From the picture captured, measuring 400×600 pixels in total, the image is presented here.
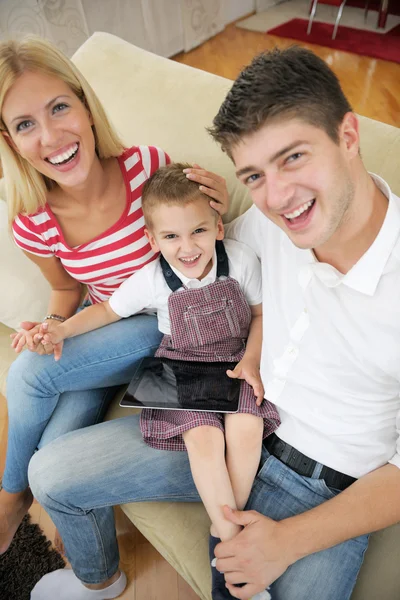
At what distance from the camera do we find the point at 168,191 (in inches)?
51.0

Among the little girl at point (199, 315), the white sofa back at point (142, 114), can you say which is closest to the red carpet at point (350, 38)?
the white sofa back at point (142, 114)

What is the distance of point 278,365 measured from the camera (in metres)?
1.16

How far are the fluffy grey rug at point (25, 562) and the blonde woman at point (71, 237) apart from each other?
0.10 metres

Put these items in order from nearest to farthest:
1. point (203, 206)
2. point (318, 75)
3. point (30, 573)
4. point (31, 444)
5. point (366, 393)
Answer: point (318, 75), point (366, 393), point (203, 206), point (31, 444), point (30, 573)

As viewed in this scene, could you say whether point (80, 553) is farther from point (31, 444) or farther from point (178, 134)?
point (178, 134)

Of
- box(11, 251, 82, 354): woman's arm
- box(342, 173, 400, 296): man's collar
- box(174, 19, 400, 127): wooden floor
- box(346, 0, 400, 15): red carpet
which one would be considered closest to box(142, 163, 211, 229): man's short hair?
box(11, 251, 82, 354): woman's arm

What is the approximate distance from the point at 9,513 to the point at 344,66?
3928mm

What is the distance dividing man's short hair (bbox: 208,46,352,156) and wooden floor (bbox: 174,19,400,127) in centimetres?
244

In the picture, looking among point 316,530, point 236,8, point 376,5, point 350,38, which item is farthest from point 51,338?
point 376,5

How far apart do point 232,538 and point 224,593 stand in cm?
11

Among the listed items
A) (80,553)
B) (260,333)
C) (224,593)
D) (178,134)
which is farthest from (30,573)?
(178,134)

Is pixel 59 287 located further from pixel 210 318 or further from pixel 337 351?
pixel 337 351

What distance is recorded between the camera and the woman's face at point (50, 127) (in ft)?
4.11

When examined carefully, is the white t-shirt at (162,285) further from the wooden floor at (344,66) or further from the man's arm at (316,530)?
the wooden floor at (344,66)
